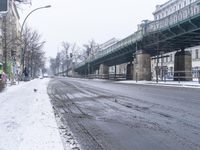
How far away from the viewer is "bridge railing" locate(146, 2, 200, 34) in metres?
33.2

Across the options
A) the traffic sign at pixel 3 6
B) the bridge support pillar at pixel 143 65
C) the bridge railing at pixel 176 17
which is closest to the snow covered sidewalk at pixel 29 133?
the traffic sign at pixel 3 6

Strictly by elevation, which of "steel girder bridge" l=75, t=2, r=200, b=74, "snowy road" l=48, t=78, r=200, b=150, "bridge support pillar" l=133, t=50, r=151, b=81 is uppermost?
"steel girder bridge" l=75, t=2, r=200, b=74

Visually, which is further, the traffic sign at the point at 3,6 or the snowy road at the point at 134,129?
the traffic sign at the point at 3,6

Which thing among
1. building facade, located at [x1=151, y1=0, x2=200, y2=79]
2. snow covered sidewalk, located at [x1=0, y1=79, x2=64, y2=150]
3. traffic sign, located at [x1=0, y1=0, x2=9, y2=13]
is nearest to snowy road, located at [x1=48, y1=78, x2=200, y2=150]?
snow covered sidewalk, located at [x1=0, y1=79, x2=64, y2=150]

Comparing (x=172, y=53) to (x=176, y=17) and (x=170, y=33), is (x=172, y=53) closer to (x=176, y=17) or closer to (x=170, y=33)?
(x=170, y=33)

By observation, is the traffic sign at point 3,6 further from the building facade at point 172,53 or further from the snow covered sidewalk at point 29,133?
the building facade at point 172,53

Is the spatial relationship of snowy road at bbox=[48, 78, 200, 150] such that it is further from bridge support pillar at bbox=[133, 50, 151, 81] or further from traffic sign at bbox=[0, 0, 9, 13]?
bridge support pillar at bbox=[133, 50, 151, 81]

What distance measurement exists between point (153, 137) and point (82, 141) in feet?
5.10

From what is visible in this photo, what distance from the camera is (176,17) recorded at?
3697 centimetres

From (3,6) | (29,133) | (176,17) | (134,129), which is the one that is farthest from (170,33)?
(29,133)

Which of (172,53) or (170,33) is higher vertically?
(172,53)

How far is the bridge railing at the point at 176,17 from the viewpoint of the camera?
33.2 m

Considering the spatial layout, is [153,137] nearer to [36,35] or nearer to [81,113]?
[81,113]

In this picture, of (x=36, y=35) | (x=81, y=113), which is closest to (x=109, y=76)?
(x=36, y=35)
